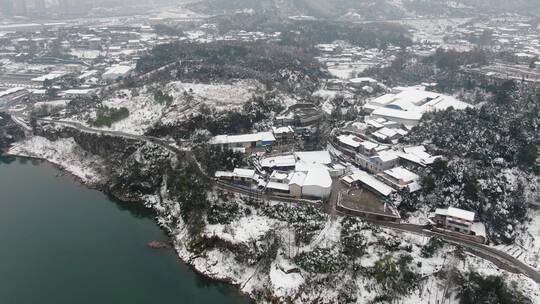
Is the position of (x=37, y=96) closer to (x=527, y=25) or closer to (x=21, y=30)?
(x=21, y=30)

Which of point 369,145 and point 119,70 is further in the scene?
point 119,70

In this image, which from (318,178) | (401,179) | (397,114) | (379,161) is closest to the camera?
(401,179)

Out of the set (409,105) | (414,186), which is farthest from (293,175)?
(409,105)

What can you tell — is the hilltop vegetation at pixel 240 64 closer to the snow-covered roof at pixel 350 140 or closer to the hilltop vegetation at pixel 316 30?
the hilltop vegetation at pixel 316 30

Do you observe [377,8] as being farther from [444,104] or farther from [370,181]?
[370,181]

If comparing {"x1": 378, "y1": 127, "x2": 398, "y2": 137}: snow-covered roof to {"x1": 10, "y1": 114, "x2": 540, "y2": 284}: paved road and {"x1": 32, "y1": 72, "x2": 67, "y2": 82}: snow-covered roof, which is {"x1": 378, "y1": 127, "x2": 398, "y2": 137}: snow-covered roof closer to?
{"x1": 10, "y1": 114, "x2": 540, "y2": 284}: paved road

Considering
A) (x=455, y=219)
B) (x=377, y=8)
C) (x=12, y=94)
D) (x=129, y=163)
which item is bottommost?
(x=129, y=163)
